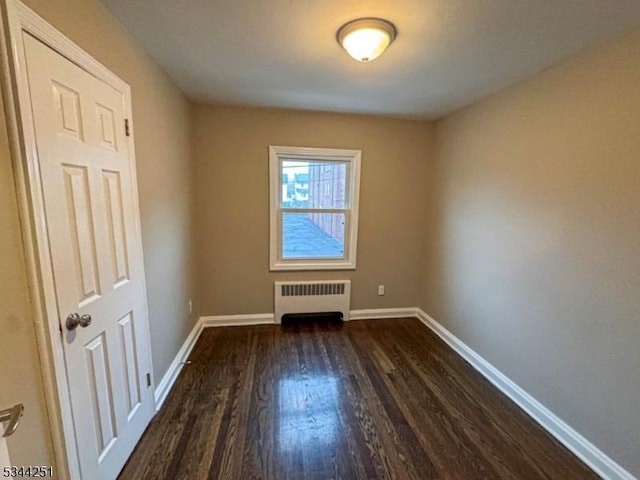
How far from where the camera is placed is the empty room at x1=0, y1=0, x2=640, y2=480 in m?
1.19

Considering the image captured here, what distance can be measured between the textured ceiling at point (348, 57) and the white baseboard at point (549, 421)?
2.30 metres

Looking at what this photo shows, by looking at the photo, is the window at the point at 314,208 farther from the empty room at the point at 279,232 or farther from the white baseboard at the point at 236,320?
the white baseboard at the point at 236,320

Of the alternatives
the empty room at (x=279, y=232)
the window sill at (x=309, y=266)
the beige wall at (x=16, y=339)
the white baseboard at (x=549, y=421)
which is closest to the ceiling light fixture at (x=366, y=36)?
the empty room at (x=279, y=232)

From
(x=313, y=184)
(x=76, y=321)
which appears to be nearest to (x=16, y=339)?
(x=76, y=321)

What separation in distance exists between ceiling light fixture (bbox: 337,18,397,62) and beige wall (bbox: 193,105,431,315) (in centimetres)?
162

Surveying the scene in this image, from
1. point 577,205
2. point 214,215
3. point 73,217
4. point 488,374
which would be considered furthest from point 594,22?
point 214,215

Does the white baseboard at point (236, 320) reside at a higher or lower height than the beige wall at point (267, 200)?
lower

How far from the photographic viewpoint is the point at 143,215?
194 cm

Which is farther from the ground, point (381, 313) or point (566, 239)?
point (566, 239)

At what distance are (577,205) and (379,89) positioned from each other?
167 centimetres

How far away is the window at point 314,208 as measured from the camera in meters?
3.38

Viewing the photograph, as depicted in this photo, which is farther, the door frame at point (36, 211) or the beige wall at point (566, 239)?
the beige wall at point (566, 239)

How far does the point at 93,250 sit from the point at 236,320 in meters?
2.25

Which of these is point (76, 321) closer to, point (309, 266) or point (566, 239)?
→ point (309, 266)
